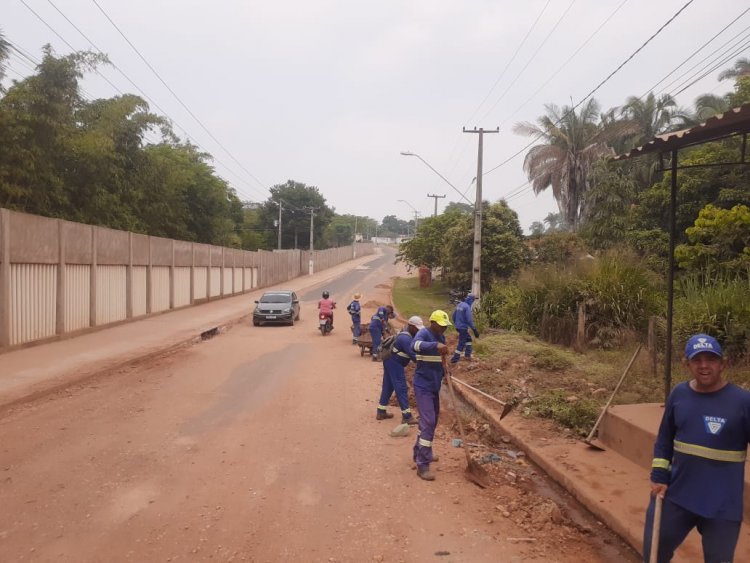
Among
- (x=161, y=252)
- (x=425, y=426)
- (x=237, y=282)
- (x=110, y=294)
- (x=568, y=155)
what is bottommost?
(x=425, y=426)

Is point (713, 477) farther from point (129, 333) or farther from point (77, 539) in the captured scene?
point (129, 333)

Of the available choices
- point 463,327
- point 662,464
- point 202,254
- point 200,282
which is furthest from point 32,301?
point 202,254

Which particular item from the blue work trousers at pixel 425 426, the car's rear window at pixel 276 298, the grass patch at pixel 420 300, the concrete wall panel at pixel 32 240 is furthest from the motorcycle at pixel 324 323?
the blue work trousers at pixel 425 426

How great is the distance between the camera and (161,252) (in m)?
25.9

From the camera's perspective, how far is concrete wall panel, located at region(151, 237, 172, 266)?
24.9 metres

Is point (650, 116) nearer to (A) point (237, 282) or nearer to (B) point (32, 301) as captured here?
(A) point (237, 282)

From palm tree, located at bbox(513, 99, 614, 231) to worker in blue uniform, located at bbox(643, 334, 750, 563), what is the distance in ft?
137

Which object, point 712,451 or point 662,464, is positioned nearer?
point 712,451

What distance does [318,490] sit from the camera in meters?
5.83

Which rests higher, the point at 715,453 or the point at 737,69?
the point at 737,69

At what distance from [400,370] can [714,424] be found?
5398 millimetres

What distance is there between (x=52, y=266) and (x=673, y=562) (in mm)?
16388

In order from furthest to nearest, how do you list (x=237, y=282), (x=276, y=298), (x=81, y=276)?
(x=237, y=282) < (x=276, y=298) < (x=81, y=276)

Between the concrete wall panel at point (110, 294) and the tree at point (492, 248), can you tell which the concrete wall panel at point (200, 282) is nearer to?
the concrete wall panel at point (110, 294)
